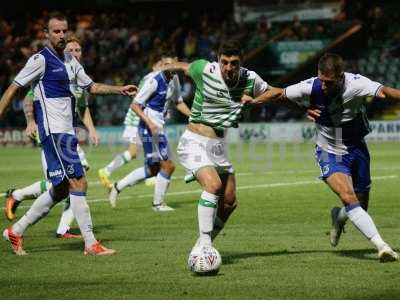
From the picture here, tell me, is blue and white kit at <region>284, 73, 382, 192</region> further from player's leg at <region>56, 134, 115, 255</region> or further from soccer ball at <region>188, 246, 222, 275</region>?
player's leg at <region>56, 134, 115, 255</region>

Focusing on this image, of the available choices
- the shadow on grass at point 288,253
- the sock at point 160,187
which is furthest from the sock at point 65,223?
the sock at point 160,187

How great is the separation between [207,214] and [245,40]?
29.9 m

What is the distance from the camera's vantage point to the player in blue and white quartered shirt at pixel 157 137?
16.0 m

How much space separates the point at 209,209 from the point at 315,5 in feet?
98.3

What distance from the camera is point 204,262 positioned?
30.3ft

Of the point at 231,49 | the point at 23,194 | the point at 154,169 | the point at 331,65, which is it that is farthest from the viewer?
the point at 154,169

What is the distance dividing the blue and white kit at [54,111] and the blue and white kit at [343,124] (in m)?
2.45

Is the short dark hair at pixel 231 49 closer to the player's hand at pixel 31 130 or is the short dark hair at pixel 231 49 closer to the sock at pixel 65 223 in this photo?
the player's hand at pixel 31 130

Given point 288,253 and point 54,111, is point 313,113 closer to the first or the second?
point 288,253

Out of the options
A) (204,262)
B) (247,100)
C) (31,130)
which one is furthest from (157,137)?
(204,262)

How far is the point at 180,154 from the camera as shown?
10.4 metres

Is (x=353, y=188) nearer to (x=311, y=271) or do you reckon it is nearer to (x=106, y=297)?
(x=311, y=271)

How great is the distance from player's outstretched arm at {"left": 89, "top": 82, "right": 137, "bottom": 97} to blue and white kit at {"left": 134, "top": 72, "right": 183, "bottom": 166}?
171 inches

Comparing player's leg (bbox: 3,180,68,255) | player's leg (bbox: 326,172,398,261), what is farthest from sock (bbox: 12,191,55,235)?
player's leg (bbox: 326,172,398,261)
